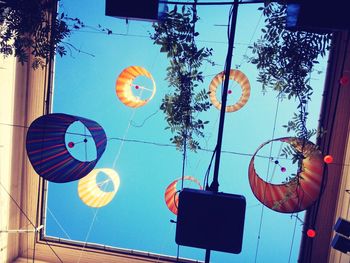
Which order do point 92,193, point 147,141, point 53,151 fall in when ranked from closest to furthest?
1. point 53,151
2. point 92,193
3. point 147,141

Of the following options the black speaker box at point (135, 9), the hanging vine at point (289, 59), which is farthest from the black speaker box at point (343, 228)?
the black speaker box at point (135, 9)

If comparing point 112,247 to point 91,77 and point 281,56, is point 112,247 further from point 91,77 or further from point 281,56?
point 281,56

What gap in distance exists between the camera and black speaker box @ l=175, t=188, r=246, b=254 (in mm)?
1610

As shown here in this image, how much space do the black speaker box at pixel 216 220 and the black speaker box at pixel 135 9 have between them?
1.29 meters

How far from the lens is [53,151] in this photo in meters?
2.83

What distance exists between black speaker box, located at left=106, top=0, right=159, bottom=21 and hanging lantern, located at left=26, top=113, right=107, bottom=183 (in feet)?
3.25

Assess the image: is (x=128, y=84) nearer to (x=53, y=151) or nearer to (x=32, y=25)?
(x=32, y=25)

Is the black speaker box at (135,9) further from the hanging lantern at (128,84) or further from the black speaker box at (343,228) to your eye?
the black speaker box at (343,228)

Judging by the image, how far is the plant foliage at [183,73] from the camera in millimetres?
2518

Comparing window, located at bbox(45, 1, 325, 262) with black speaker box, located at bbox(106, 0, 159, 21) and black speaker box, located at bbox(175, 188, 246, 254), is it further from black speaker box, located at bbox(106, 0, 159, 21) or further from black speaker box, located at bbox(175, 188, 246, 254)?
black speaker box, located at bbox(175, 188, 246, 254)

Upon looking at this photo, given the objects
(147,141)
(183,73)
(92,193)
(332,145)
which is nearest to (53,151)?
(183,73)

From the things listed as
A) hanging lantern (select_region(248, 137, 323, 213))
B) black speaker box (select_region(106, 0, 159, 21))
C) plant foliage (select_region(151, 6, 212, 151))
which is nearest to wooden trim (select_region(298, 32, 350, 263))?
hanging lantern (select_region(248, 137, 323, 213))

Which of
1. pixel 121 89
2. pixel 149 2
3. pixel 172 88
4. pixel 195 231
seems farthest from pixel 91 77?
pixel 195 231

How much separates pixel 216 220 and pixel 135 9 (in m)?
1.52
